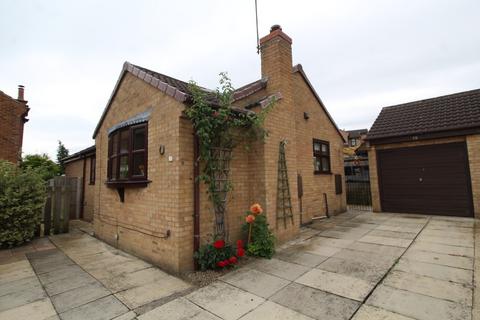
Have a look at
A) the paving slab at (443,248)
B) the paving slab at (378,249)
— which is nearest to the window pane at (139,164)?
the paving slab at (378,249)

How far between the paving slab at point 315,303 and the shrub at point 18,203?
23.7 ft

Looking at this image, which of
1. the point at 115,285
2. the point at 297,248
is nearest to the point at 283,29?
the point at 297,248

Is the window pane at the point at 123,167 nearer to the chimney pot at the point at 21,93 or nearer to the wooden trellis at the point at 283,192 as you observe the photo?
the wooden trellis at the point at 283,192

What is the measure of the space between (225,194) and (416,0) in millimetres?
7912

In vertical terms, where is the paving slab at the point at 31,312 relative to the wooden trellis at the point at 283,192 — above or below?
below

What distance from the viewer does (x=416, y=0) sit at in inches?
249

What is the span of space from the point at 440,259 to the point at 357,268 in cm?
174

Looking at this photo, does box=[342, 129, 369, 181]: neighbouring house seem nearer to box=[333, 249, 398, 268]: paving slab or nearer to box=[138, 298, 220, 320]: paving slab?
box=[333, 249, 398, 268]: paving slab

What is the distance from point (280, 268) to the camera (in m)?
3.93

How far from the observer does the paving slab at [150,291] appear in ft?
9.71

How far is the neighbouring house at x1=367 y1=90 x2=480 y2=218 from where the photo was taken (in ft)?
26.4

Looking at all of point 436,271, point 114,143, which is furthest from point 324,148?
point 114,143

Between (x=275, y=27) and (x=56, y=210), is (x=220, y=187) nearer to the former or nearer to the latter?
(x=275, y=27)

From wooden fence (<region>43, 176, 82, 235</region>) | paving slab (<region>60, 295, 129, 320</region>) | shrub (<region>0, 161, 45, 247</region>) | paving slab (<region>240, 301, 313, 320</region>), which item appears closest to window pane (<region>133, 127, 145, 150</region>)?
paving slab (<region>60, 295, 129, 320</region>)
